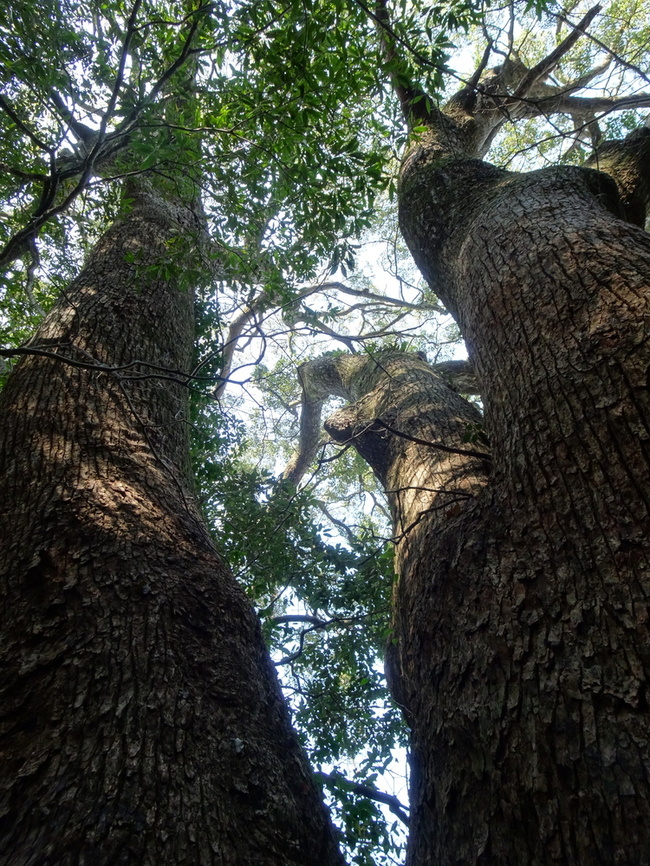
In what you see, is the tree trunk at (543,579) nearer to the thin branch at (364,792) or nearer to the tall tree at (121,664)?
the tall tree at (121,664)

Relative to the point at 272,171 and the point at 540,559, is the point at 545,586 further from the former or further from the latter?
the point at 272,171

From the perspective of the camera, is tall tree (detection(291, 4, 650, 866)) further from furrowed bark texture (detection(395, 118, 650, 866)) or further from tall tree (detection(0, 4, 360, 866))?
tall tree (detection(0, 4, 360, 866))

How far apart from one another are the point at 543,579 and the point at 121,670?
113cm

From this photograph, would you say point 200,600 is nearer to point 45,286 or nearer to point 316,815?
point 316,815

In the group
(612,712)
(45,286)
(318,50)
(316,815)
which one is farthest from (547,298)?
(45,286)

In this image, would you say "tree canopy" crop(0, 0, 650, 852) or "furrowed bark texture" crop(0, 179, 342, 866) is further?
"tree canopy" crop(0, 0, 650, 852)

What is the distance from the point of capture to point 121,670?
4.76 ft

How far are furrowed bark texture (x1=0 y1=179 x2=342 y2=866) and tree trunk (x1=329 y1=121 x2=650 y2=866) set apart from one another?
1.44 feet

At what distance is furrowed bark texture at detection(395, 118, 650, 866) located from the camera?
3.61ft

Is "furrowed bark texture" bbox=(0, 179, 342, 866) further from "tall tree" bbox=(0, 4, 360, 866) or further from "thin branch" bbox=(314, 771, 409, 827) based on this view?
"thin branch" bbox=(314, 771, 409, 827)

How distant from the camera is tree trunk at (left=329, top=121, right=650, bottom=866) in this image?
1.10 meters

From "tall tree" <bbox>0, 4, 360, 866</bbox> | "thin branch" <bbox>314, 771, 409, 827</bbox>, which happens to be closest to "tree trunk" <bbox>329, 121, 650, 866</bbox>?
"tall tree" <bbox>0, 4, 360, 866</bbox>

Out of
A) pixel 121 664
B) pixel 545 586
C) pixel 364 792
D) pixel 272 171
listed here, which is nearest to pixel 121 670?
pixel 121 664

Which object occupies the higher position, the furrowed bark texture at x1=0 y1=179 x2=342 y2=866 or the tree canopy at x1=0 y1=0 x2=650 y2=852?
the tree canopy at x1=0 y1=0 x2=650 y2=852
